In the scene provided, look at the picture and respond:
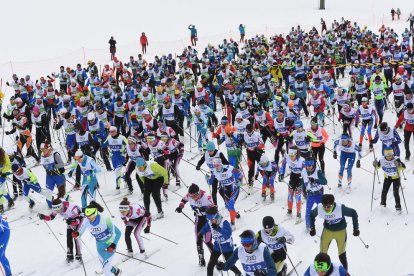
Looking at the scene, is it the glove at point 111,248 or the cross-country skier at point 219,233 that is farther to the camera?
the glove at point 111,248

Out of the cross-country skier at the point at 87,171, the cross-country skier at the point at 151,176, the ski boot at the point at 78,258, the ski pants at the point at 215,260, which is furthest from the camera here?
the cross-country skier at the point at 87,171

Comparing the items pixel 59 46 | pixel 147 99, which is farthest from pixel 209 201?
pixel 59 46

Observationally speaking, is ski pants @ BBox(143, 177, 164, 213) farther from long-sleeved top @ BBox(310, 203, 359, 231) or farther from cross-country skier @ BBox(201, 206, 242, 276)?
long-sleeved top @ BBox(310, 203, 359, 231)

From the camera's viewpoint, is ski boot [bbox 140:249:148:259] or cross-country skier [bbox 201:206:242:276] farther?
ski boot [bbox 140:249:148:259]

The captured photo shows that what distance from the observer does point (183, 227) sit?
1020 centimetres

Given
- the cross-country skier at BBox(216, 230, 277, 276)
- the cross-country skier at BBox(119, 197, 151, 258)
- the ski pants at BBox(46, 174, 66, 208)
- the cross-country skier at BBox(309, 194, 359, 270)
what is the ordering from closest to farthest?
the cross-country skier at BBox(216, 230, 277, 276) < the cross-country skier at BBox(309, 194, 359, 270) < the cross-country skier at BBox(119, 197, 151, 258) < the ski pants at BBox(46, 174, 66, 208)

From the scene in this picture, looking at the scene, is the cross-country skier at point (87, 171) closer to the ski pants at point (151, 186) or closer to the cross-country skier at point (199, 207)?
the ski pants at point (151, 186)

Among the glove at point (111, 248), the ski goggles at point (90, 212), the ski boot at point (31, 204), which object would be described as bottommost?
the ski boot at point (31, 204)

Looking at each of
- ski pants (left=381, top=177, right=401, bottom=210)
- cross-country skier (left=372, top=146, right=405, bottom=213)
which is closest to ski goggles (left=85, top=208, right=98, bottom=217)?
cross-country skier (left=372, top=146, right=405, bottom=213)

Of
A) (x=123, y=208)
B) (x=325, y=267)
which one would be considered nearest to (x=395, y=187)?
(x=325, y=267)

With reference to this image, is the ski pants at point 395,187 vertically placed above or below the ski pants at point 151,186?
below

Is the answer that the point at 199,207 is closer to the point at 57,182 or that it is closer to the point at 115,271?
the point at 115,271

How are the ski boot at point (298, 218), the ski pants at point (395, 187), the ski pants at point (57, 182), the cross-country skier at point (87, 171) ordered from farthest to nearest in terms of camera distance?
1. the ski pants at point (57, 182)
2. the cross-country skier at point (87, 171)
3. the ski boot at point (298, 218)
4. the ski pants at point (395, 187)

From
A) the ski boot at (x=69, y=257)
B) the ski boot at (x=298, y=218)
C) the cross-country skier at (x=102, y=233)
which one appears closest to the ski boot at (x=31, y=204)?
the ski boot at (x=69, y=257)
